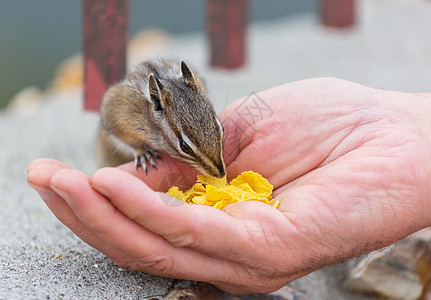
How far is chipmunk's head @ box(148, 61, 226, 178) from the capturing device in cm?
215

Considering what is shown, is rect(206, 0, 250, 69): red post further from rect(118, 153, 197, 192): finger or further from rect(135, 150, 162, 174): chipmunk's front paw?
rect(118, 153, 197, 192): finger

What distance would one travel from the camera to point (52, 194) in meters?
1.77

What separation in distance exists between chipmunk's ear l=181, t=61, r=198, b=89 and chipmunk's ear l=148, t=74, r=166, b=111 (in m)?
0.13

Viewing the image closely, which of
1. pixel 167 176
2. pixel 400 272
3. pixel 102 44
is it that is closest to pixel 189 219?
pixel 167 176

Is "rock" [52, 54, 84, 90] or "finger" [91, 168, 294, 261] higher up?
"finger" [91, 168, 294, 261]

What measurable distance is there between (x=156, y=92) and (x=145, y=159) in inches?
13.7

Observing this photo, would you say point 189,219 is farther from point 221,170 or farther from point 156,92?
point 156,92

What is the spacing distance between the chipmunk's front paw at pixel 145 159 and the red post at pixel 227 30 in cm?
256

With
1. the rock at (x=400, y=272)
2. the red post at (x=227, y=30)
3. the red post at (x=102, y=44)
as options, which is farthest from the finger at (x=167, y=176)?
the red post at (x=227, y=30)

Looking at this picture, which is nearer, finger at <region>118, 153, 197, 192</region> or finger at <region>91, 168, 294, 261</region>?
finger at <region>91, 168, 294, 261</region>

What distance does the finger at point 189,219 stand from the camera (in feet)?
5.43

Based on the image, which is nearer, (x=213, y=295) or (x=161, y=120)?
(x=213, y=295)

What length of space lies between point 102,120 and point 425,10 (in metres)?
5.38

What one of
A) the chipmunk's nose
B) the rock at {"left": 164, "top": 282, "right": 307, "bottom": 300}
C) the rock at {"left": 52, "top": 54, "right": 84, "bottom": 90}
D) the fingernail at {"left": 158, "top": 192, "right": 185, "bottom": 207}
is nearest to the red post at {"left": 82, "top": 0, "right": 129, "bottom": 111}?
the chipmunk's nose
